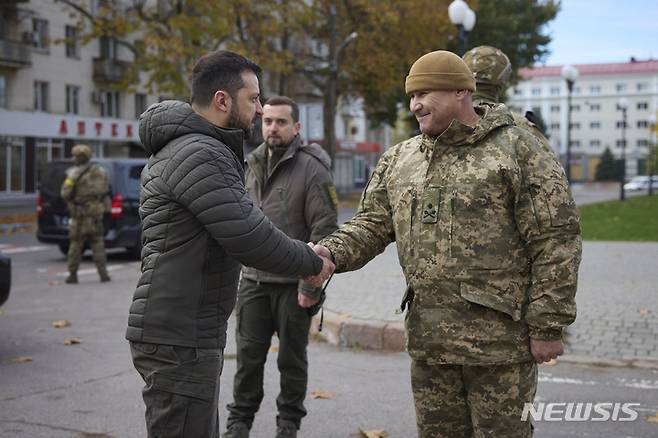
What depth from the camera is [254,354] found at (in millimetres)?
5098

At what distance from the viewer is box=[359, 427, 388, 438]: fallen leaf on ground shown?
518cm

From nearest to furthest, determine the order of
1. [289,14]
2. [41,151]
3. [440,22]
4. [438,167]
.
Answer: [438,167] → [289,14] → [440,22] → [41,151]

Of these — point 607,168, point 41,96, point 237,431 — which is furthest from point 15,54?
point 607,168

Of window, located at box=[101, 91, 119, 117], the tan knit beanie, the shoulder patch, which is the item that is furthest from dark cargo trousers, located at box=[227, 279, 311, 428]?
window, located at box=[101, 91, 119, 117]

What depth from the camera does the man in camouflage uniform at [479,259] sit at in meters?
3.24

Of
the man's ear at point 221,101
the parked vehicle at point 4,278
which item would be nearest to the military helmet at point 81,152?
the parked vehicle at point 4,278

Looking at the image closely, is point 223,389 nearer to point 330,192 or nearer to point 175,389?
point 330,192

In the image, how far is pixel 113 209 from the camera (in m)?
15.2

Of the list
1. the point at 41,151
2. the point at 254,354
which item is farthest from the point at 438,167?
the point at 41,151

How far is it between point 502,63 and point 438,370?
2614mm

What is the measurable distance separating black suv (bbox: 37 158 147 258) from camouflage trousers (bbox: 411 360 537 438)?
12399 millimetres

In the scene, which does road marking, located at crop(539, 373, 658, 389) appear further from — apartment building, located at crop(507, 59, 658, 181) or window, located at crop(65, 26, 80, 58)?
apartment building, located at crop(507, 59, 658, 181)

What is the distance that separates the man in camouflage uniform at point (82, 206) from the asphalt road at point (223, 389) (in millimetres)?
2991

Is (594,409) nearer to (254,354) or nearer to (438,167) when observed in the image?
(254,354)
